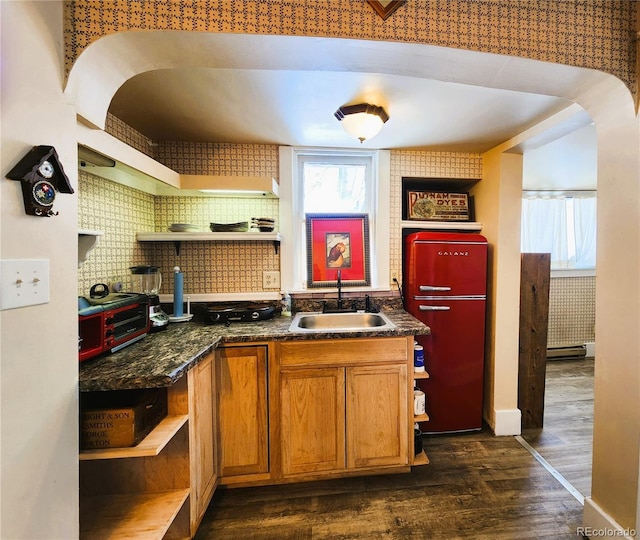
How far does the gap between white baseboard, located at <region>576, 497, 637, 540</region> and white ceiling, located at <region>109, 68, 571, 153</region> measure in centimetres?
199

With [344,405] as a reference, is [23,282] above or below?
above

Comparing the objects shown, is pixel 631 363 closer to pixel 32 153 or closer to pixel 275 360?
pixel 275 360

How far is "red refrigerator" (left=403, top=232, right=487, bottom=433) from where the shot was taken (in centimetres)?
204

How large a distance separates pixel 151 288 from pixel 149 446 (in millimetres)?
1069

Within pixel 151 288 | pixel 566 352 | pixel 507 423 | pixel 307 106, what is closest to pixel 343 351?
pixel 151 288

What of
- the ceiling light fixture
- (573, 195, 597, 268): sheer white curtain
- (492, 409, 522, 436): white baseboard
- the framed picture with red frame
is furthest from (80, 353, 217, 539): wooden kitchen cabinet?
(573, 195, 597, 268): sheer white curtain

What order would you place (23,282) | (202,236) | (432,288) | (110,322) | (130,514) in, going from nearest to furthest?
(23,282) → (130,514) → (110,322) → (202,236) → (432,288)

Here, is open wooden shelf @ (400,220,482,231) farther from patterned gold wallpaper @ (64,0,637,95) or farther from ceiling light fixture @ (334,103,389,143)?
patterned gold wallpaper @ (64,0,637,95)

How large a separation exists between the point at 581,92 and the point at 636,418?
1.37 meters

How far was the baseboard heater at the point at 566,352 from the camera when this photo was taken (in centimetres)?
357

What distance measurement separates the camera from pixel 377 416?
5.42 feet

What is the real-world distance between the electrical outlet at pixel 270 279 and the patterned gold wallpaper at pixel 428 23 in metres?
1.50

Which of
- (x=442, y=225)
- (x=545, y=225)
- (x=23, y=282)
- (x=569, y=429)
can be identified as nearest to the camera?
(x=23, y=282)

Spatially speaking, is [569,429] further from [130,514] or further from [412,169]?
[130,514]
